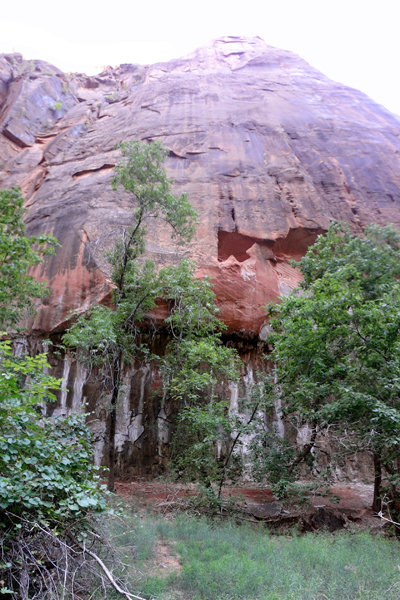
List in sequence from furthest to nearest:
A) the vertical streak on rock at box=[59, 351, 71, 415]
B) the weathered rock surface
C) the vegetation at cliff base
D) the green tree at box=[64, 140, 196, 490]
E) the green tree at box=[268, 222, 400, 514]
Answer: the weathered rock surface → the vertical streak on rock at box=[59, 351, 71, 415] → the green tree at box=[64, 140, 196, 490] → the vegetation at cliff base → the green tree at box=[268, 222, 400, 514]

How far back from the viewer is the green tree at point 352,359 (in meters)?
7.40

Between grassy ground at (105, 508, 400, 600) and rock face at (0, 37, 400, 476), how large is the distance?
541 cm

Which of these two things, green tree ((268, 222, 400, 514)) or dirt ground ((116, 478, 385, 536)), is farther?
dirt ground ((116, 478, 385, 536))

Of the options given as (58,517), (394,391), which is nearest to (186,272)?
(394,391)

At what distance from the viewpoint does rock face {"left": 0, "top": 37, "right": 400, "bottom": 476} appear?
13.1m

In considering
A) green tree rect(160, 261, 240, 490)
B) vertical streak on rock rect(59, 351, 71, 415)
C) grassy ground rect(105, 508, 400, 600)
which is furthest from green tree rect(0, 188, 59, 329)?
grassy ground rect(105, 508, 400, 600)

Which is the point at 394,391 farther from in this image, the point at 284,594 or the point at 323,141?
the point at 323,141

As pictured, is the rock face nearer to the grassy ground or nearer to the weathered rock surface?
the weathered rock surface

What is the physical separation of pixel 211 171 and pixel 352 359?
32.7ft

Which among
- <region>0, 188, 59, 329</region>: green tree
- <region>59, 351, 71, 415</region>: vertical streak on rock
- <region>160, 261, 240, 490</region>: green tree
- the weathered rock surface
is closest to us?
<region>160, 261, 240, 490</region>: green tree

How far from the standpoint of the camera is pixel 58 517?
4.62 metres

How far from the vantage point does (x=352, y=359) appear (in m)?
8.80

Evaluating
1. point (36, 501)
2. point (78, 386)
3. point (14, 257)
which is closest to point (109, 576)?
point (36, 501)

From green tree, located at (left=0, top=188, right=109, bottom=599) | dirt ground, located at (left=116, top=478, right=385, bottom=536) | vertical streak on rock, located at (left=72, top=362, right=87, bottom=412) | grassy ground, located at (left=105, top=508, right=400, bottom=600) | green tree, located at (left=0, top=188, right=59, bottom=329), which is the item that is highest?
green tree, located at (left=0, top=188, right=59, bottom=329)
